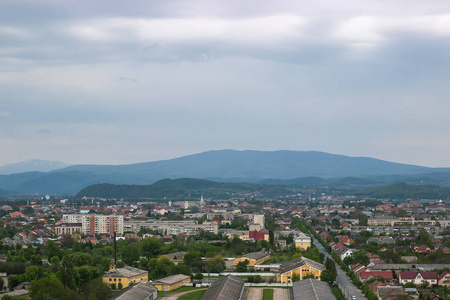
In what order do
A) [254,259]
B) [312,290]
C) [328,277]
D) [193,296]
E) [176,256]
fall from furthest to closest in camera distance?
[176,256]
[254,259]
[328,277]
[193,296]
[312,290]

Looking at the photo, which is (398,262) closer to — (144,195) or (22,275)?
(22,275)

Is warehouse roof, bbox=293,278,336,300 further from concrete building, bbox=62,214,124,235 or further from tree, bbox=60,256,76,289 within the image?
concrete building, bbox=62,214,124,235

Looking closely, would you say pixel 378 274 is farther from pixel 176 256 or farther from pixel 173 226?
pixel 173 226

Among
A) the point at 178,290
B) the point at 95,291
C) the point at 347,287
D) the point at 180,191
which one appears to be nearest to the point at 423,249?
the point at 347,287

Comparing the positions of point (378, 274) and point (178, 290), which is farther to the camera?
point (378, 274)

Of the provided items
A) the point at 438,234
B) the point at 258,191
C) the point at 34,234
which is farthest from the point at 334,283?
the point at 258,191

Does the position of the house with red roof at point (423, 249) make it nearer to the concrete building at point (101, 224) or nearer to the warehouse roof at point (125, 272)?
the warehouse roof at point (125, 272)

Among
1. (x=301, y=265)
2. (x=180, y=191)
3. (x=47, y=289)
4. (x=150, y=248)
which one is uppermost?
(x=180, y=191)
